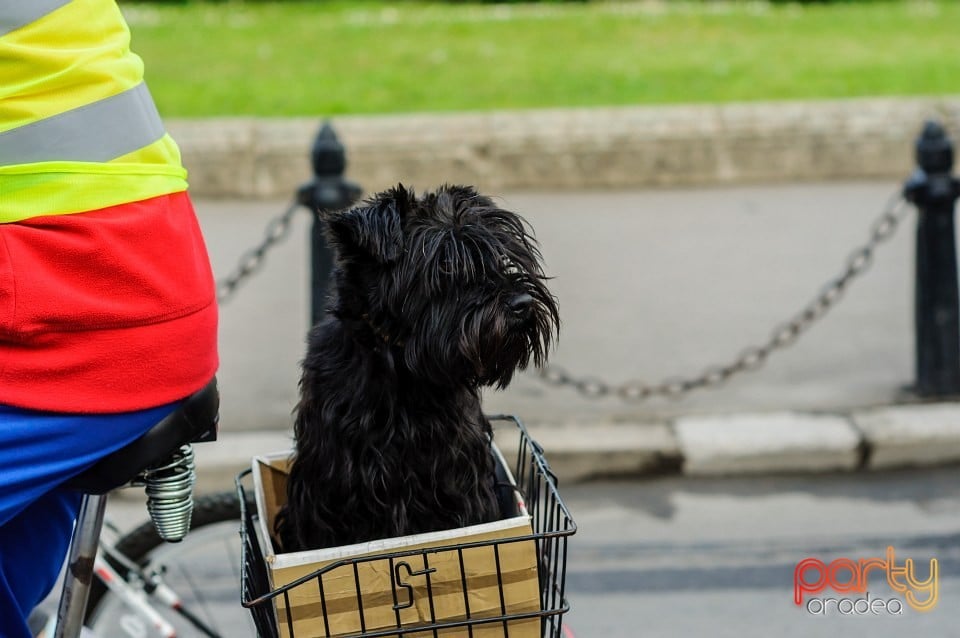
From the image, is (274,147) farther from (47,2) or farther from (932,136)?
(47,2)

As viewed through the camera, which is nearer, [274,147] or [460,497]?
[460,497]

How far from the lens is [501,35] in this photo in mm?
12148

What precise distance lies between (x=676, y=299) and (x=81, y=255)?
17.2 feet

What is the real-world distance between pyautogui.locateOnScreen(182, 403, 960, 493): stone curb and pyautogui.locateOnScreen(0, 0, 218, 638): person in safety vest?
2903 mm

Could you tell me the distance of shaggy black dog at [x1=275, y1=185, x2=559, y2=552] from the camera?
77.7 inches

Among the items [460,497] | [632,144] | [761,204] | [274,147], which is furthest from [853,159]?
[460,497]

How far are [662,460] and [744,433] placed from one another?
0.38 metres

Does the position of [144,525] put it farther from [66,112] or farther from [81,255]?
[66,112]

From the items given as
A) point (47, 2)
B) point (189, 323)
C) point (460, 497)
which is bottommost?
point (460, 497)

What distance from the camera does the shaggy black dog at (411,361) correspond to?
197 centimetres

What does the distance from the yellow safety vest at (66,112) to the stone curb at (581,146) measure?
21.3 feet

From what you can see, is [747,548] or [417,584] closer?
[417,584]

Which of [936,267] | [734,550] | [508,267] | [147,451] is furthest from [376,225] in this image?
[936,267]

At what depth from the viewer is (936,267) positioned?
5.19 metres
